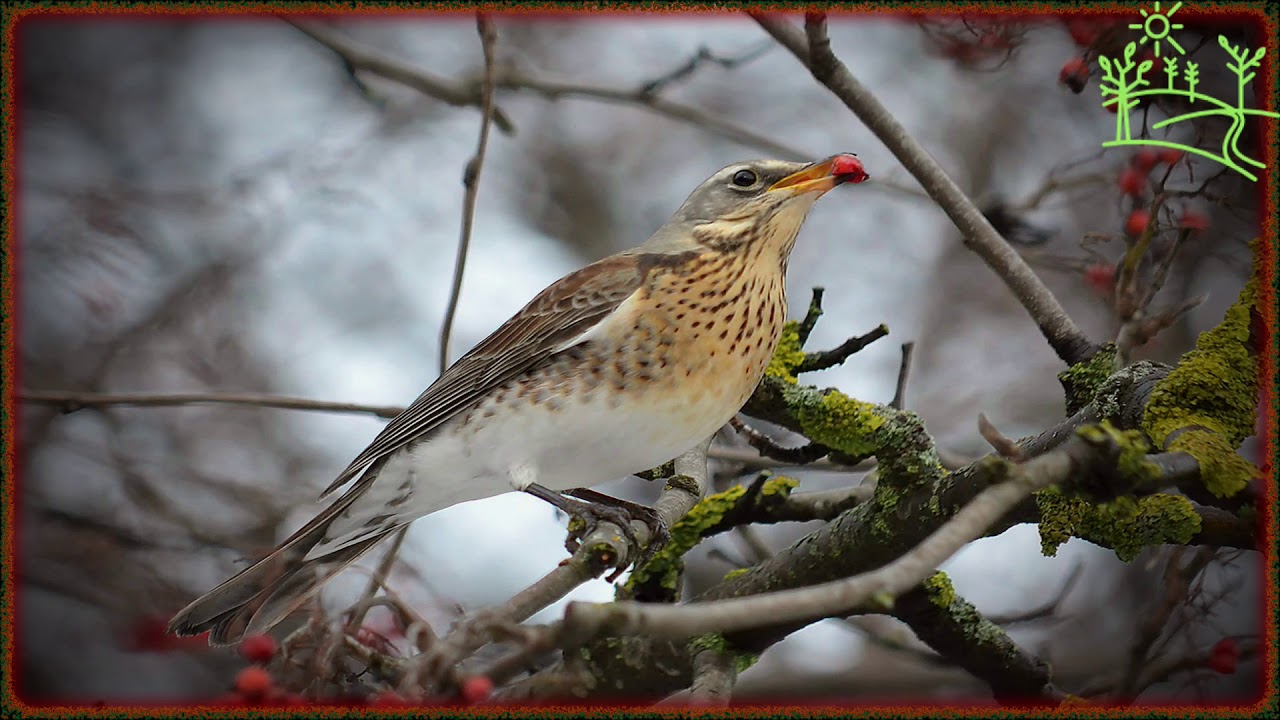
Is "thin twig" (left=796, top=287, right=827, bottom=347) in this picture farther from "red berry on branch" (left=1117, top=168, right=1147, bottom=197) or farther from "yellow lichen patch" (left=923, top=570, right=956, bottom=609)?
"red berry on branch" (left=1117, top=168, right=1147, bottom=197)

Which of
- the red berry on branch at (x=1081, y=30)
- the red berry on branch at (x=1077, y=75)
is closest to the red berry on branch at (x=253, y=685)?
the red berry on branch at (x=1077, y=75)

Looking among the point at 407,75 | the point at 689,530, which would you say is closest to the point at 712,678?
the point at 689,530

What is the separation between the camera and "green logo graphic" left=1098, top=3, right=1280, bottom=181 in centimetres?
229

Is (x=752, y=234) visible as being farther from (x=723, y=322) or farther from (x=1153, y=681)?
(x=1153, y=681)

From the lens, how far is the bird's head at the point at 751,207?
2734 millimetres

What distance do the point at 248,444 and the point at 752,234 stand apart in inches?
132

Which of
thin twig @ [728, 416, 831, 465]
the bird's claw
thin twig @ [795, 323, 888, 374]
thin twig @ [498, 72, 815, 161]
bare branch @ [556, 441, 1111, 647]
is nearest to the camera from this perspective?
bare branch @ [556, 441, 1111, 647]

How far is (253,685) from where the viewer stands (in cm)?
164

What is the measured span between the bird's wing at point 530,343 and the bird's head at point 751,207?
213 mm

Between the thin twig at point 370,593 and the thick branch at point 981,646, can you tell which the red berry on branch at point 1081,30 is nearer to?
the thick branch at point 981,646

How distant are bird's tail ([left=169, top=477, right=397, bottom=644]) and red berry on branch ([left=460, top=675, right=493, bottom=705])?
105 centimetres

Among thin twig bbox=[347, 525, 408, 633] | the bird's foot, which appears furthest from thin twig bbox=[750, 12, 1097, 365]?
thin twig bbox=[347, 525, 408, 633]

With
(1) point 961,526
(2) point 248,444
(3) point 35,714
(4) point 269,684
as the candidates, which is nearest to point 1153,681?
(1) point 961,526

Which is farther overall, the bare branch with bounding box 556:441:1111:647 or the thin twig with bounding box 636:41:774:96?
the thin twig with bounding box 636:41:774:96
